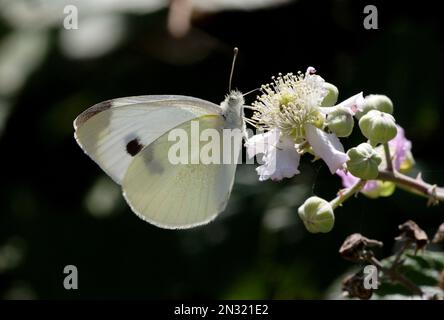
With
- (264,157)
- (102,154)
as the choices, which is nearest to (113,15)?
(102,154)

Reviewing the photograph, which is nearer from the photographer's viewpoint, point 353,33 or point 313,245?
point 313,245

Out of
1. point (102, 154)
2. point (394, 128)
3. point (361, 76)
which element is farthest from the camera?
point (361, 76)

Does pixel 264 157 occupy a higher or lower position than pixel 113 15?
lower

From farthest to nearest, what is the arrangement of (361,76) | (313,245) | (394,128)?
(361,76) < (313,245) < (394,128)

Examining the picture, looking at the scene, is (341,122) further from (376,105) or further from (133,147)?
(133,147)

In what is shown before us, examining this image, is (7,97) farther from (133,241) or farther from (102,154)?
(102,154)

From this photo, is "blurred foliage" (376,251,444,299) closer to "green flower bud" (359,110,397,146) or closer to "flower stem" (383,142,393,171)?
"flower stem" (383,142,393,171)
